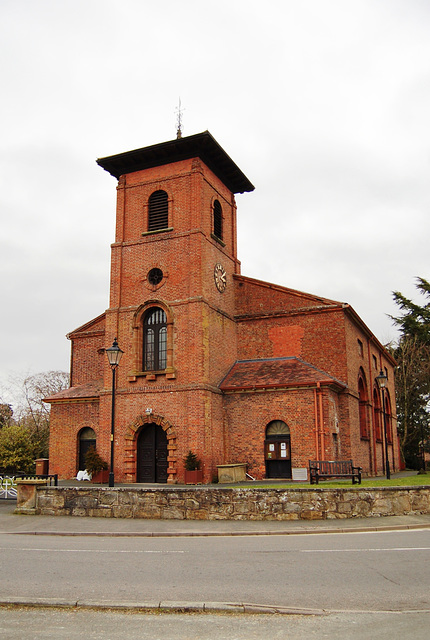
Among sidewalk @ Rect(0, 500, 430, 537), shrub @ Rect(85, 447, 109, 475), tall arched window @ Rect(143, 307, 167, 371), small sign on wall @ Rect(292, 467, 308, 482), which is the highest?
tall arched window @ Rect(143, 307, 167, 371)

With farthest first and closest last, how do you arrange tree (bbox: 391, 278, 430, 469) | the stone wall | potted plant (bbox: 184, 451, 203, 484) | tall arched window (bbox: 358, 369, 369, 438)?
tree (bbox: 391, 278, 430, 469) → tall arched window (bbox: 358, 369, 369, 438) → potted plant (bbox: 184, 451, 203, 484) → the stone wall

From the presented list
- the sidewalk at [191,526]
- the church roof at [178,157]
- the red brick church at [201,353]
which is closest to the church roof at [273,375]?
the red brick church at [201,353]

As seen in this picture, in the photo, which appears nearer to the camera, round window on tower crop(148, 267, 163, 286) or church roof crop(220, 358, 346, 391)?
church roof crop(220, 358, 346, 391)

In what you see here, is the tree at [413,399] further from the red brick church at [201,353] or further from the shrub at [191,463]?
the shrub at [191,463]

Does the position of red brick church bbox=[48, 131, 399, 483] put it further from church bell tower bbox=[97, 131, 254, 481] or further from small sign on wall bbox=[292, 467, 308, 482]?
small sign on wall bbox=[292, 467, 308, 482]

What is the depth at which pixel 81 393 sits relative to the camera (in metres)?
27.9

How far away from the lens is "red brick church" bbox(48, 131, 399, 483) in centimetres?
2409

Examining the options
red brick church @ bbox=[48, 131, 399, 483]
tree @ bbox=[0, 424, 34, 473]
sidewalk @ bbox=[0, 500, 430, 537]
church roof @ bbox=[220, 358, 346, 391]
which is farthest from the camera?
tree @ bbox=[0, 424, 34, 473]

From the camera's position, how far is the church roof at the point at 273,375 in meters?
24.3

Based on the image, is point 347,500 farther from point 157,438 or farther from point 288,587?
point 157,438

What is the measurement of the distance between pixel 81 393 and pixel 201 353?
730 centimetres

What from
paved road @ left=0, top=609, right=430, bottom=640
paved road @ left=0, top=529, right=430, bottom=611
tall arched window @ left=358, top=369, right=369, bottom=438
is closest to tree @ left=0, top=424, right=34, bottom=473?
tall arched window @ left=358, top=369, right=369, bottom=438

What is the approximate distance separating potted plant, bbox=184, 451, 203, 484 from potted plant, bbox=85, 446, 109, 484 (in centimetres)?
388

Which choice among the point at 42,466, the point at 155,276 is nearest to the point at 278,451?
the point at 155,276
